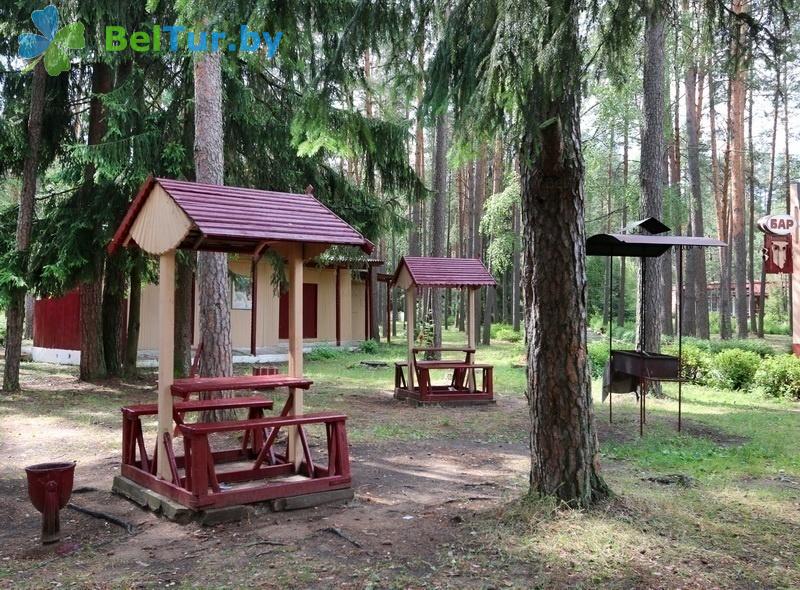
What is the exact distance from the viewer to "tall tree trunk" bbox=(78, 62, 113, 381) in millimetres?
12547

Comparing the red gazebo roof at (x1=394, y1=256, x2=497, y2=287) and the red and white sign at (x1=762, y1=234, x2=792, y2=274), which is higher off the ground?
Answer: the red and white sign at (x1=762, y1=234, x2=792, y2=274)

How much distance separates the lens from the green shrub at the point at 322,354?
19.6 m

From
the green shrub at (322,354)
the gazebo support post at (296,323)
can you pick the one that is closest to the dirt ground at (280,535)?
the gazebo support post at (296,323)

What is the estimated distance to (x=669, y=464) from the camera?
6887 mm

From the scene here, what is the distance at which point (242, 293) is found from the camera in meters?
20.0

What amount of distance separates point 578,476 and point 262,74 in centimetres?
974

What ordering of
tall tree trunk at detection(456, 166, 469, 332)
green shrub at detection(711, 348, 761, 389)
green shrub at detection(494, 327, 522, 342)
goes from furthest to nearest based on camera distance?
tall tree trunk at detection(456, 166, 469, 332), green shrub at detection(494, 327, 522, 342), green shrub at detection(711, 348, 761, 389)

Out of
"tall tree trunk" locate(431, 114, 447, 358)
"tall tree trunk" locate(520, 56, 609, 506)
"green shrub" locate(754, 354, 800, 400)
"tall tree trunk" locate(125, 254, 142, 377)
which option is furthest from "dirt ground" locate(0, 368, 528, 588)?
"tall tree trunk" locate(431, 114, 447, 358)

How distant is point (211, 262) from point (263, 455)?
3447 mm

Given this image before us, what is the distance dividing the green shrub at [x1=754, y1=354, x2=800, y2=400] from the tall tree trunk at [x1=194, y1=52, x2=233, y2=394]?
9.46 m

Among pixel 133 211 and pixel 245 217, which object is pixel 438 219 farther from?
pixel 245 217

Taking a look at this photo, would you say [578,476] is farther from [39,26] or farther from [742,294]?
[742,294]

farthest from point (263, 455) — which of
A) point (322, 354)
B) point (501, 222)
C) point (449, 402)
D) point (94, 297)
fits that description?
point (501, 222)

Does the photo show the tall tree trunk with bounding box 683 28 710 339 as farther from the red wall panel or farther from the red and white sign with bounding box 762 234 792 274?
the red wall panel
